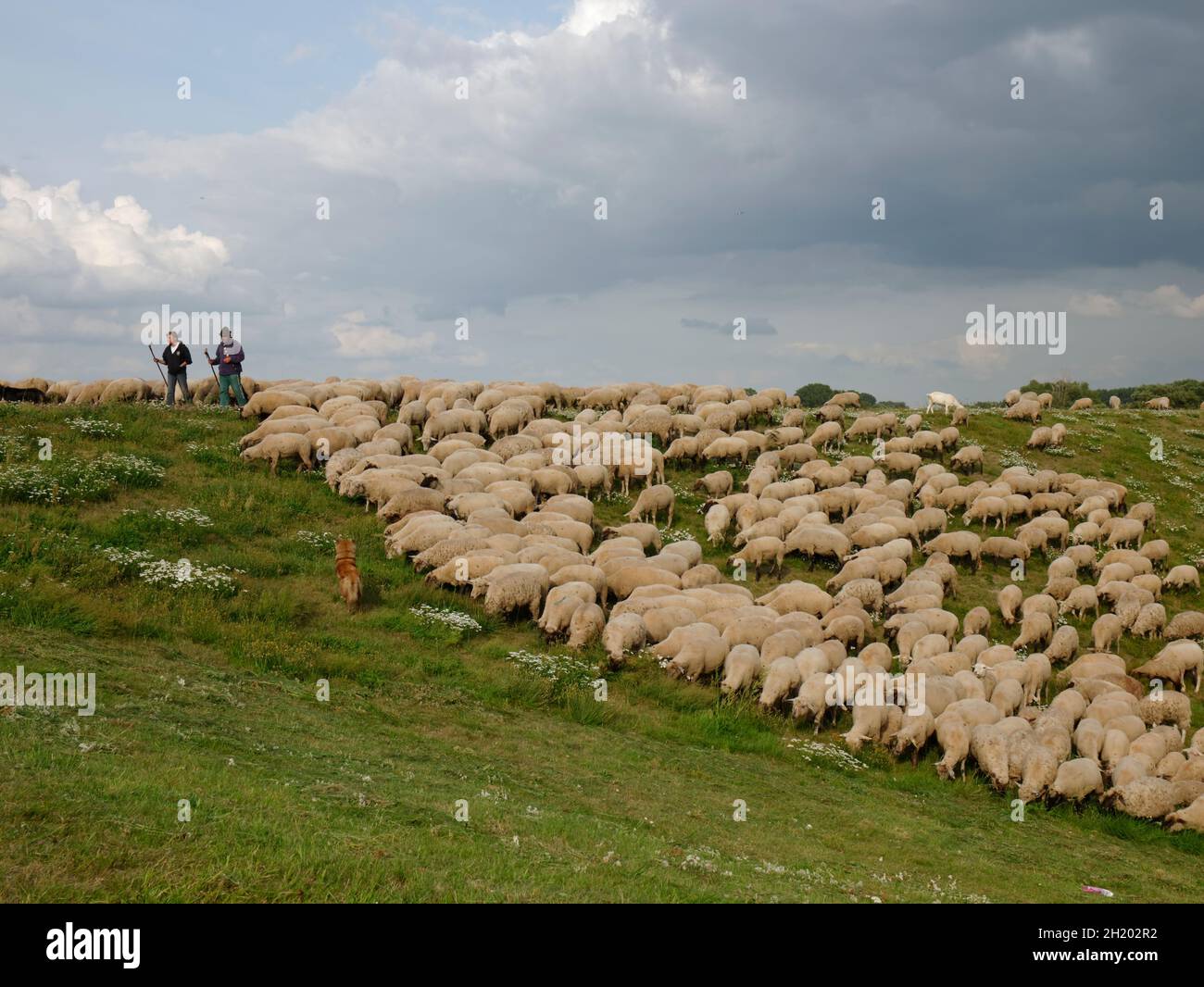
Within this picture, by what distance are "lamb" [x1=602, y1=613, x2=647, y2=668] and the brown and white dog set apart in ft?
15.9

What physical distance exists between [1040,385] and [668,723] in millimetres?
55220

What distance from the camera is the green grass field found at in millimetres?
6992

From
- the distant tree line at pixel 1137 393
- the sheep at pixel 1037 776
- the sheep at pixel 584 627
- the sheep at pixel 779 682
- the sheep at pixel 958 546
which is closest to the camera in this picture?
the sheep at pixel 1037 776

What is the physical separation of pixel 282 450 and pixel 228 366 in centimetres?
796

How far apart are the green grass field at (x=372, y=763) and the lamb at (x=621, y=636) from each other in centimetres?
46

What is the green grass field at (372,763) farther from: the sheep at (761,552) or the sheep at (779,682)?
the sheep at (761,552)

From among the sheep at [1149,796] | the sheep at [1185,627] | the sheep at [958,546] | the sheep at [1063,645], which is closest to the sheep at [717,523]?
the sheep at [958,546]

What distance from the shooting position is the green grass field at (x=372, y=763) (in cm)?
699

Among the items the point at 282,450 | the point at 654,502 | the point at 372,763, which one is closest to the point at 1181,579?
the point at 654,502

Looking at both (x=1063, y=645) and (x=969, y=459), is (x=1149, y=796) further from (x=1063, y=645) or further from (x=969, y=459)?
(x=969, y=459)

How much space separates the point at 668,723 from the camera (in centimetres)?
1543

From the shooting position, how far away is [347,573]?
17.8 metres

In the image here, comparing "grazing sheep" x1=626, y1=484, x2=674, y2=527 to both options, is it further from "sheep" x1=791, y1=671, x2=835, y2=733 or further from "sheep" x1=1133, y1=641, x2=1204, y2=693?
"sheep" x1=1133, y1=641, x2=1204, y2=693
